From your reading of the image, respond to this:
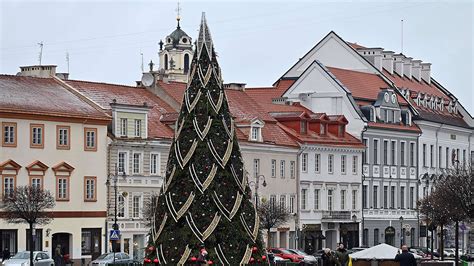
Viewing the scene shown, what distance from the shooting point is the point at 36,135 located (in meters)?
77.5

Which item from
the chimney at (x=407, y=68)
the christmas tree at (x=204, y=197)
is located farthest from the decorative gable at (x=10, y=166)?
the chimney at (x=407, y=68)

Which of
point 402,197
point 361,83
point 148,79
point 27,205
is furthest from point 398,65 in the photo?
point 27,205

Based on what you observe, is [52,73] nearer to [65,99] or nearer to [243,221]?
[65,99]

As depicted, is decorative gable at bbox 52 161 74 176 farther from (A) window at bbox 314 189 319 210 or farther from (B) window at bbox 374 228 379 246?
(B) window at bbox 374 228 379 246

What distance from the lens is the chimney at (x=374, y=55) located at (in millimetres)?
118312

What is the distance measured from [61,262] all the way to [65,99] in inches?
490

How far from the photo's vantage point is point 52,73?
86.2 m

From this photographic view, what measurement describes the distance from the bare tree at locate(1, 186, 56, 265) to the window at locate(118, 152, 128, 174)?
26.8 ft

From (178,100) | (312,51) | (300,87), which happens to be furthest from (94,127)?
(312,51)

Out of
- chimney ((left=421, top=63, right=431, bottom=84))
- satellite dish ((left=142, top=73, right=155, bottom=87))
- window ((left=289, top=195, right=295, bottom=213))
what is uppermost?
chimney ((left=421, top=63, right=431, bottom=84))

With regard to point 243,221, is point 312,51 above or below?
above

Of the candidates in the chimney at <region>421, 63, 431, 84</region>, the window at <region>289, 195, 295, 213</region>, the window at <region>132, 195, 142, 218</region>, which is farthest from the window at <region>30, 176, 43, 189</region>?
the chimney at <region>421, 63, 431, 84</region>

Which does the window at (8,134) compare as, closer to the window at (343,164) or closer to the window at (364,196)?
the window at (343,164)

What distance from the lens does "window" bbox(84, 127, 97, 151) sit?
80500mm
